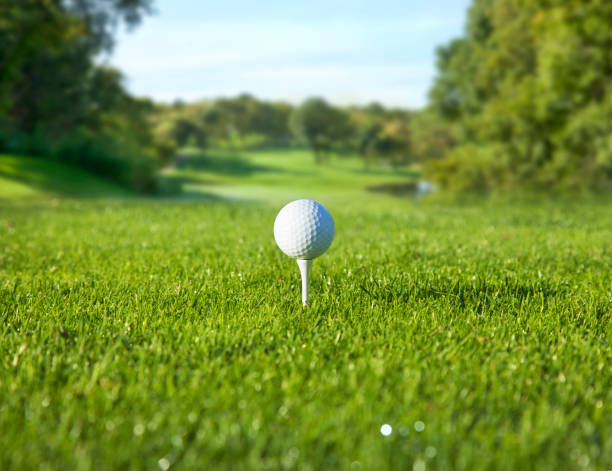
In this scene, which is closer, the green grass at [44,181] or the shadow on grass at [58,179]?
the green grass at [44,181]

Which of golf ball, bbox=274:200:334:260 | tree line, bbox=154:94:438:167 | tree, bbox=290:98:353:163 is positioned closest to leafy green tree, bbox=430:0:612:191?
golf ball, bbox=274:200:334:260

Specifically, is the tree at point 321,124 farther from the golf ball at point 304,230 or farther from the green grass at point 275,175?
the golf ball at point 304,230

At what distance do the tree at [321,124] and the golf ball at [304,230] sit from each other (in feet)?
259

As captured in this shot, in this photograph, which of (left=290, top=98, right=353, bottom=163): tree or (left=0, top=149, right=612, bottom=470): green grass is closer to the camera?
(left=0, top=149, right=612, bottom=470): green grass

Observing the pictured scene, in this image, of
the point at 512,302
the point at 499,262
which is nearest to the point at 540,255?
the point at 499,262

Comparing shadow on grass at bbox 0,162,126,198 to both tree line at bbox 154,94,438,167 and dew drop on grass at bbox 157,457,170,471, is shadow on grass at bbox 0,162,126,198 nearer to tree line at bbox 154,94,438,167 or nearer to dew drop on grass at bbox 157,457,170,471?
tree line at bbox 154,94,438,167

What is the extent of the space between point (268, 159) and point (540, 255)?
84.7m

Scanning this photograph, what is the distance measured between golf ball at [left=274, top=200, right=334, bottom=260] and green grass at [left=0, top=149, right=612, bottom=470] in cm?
48

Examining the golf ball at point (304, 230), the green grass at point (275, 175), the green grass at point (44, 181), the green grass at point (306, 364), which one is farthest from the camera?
the green grass at point (275, 175)

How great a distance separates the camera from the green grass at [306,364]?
6.95 feet

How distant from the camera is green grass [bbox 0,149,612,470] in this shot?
2.12m

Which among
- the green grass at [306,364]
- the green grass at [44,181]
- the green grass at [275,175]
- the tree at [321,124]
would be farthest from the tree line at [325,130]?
the green grass at [306,364]

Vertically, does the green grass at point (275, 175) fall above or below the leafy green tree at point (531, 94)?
below

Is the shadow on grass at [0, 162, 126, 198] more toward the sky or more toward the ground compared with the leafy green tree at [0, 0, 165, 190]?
more toward the ground
